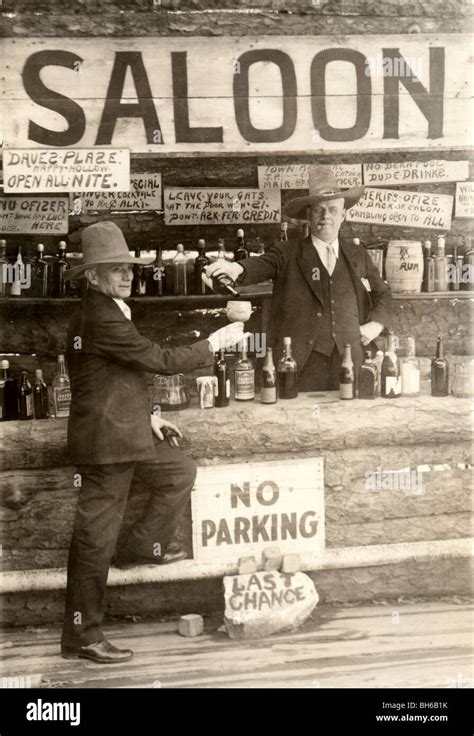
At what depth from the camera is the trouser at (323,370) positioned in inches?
197

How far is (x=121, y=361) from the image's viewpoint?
4.40 meters

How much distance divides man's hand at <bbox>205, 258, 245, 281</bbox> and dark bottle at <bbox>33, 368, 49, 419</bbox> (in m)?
1.14

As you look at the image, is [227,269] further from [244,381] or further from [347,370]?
[347,370]

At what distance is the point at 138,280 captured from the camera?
5121 millimetres

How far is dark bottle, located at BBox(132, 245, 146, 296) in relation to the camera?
5051 millimetres

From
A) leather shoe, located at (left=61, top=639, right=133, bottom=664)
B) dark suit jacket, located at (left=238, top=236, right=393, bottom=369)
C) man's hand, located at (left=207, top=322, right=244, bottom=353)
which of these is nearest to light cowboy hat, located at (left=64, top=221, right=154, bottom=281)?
man's hand, located at (left=207, top=322, right=244, bottom=353)

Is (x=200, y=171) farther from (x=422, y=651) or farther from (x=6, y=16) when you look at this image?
(x=422, y=651)

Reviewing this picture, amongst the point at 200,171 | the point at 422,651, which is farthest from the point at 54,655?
the point at 200,171

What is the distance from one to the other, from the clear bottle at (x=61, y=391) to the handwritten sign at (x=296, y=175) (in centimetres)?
154

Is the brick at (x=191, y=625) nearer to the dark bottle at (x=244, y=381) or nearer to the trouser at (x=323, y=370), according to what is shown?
the dark bottle at (x=244, y=381)

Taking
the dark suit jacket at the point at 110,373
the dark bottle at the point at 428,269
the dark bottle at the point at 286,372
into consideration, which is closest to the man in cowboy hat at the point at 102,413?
the dark suit jacket at the point at 110,373

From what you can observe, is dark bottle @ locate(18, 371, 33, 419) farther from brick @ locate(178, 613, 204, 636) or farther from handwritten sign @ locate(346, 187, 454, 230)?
handwritten sign @ locate(346, 187, 454, 230)

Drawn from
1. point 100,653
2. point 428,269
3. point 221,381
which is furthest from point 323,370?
point 100,653

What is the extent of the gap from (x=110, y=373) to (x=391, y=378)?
161 cm
